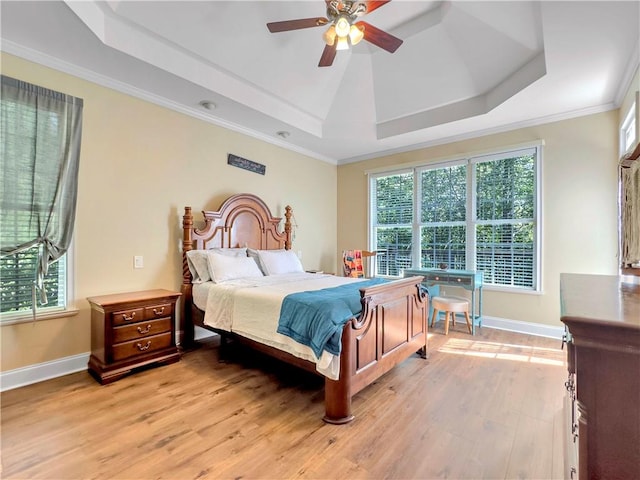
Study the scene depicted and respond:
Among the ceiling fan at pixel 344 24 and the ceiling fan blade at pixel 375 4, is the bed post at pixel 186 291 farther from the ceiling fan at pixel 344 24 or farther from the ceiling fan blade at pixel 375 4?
the ceiling fan blade at pixel 375 4

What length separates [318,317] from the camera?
206 centimetres

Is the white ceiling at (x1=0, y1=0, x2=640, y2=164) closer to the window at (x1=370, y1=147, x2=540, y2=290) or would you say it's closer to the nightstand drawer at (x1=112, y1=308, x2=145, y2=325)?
the window at (x1=370, y1=147, x2=540, y2=290)

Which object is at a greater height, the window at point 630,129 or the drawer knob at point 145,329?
the window at point 630,129

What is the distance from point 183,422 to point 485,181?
14.4 feet

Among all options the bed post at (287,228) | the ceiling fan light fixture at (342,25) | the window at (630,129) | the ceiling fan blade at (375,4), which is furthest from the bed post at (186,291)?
the window at (630,129)

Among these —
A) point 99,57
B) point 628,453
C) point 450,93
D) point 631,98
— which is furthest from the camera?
point 450,93

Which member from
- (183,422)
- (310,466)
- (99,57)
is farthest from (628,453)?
(99,57)

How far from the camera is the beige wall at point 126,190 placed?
8.60 ft

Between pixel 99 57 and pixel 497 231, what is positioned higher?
pixel 99 57

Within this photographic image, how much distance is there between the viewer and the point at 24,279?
249 cm

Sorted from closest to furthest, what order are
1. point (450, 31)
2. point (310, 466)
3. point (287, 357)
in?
point (310, 466) → point (287, 357) → point (450, 31)

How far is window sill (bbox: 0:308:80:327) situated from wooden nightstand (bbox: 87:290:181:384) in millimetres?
168

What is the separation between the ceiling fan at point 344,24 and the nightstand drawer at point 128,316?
2579 mm

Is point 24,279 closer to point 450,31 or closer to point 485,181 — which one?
point 450,31
